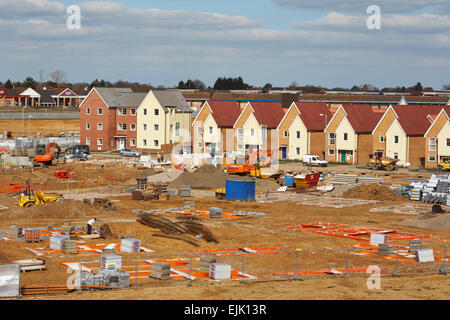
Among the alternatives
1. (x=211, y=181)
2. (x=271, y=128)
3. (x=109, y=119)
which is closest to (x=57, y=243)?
(x=211, y=181)

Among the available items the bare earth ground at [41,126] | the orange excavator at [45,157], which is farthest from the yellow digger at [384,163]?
the bare earth ground at [41,126]

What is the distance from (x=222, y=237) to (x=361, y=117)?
52.8 m

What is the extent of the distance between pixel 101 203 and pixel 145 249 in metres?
15.7

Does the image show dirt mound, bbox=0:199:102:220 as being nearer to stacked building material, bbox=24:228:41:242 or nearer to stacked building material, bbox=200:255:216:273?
stacked building material, bbox=24:228:41:242

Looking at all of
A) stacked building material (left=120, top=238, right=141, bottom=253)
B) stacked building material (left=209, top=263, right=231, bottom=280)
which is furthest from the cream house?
stacked building material (left=209, top=263, right=231, bottom=280)

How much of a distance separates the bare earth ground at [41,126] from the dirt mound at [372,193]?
81071 mm

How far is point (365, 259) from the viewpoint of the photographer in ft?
110

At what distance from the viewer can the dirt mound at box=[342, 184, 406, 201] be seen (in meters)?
57.1

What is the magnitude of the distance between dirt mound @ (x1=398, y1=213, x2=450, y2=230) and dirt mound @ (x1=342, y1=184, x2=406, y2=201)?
11333 mm

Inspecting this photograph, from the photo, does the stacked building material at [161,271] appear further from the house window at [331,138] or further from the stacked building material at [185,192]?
the house window at [331,138]

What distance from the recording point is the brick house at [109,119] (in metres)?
103

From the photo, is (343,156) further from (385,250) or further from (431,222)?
(385,250)
